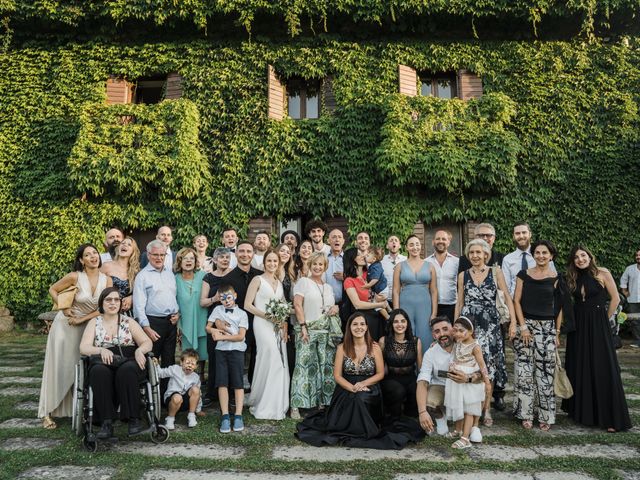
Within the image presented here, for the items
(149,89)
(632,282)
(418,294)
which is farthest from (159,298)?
(632,282)

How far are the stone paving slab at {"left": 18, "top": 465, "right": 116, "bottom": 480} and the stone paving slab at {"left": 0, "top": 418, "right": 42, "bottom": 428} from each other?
4.30 feet

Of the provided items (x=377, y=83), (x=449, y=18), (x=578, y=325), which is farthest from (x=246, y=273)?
(x=449, y=18)

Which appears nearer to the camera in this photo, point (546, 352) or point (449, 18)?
point (546, 352)

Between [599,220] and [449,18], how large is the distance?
6.22m

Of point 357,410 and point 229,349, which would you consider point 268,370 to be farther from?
point 357,410

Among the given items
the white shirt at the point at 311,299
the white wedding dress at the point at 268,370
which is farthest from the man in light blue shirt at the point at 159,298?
the white shirt at the point at 311,299

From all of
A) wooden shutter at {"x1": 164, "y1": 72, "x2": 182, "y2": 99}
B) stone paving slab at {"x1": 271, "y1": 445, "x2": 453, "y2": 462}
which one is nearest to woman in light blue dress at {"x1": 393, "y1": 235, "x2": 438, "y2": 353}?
stone paving slab at {"x1": 271, "y1": 445, "x2": 453, "y2": 462}

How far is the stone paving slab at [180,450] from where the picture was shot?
3871 mm

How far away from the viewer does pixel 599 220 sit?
10586 millimetres

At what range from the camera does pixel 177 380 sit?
15.3 feet

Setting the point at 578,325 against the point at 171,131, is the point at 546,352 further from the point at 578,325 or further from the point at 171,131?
the point at 171,131

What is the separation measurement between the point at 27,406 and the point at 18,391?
84cm

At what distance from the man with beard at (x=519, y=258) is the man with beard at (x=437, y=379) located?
1577 millimetres

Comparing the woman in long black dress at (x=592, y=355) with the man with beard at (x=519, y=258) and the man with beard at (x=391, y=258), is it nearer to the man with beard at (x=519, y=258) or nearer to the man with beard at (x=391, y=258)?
the man with beard at (x=519, y=258)
